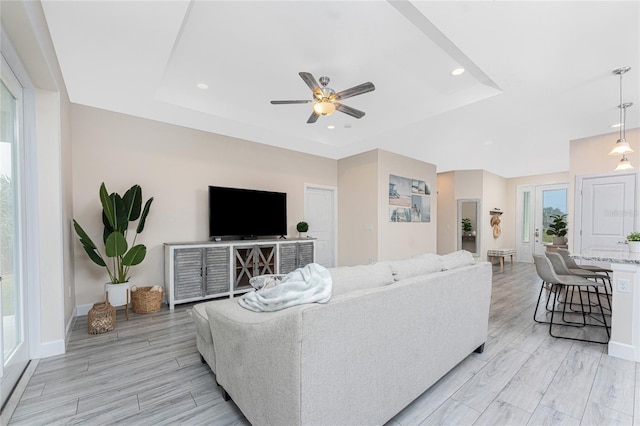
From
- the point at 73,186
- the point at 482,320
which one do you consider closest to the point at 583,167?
the point at 482,320

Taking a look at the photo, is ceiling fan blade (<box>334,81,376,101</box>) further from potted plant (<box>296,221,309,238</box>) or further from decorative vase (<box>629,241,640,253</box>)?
decorative vase (<box>629,241,640,253</box>)

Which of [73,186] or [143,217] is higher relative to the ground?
[73,186]

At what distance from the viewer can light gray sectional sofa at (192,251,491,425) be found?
1200 millimetres

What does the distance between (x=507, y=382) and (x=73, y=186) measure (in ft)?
16.3

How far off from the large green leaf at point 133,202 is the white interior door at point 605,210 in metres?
6.76

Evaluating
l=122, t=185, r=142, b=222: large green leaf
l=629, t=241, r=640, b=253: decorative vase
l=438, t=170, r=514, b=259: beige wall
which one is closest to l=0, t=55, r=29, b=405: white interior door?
l=122, t=185, r=142, b=222: large green leaf

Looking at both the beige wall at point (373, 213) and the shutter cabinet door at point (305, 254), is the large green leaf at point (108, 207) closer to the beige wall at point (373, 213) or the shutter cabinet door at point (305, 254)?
the shutter cabinet door at point (305, 254)

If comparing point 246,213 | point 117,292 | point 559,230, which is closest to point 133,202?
point 117,292

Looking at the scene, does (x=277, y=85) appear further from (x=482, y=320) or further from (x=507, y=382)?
(x=507, y=382)

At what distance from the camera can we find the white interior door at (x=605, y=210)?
4199mm

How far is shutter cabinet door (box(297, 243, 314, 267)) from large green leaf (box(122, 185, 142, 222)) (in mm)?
2485

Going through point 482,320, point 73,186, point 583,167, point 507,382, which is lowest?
point 507,382

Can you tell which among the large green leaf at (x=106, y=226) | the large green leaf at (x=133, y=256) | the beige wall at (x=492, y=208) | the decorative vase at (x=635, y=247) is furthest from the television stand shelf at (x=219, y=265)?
the beige wall at (x=492, y=208)

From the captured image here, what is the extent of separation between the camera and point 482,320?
245 cm
